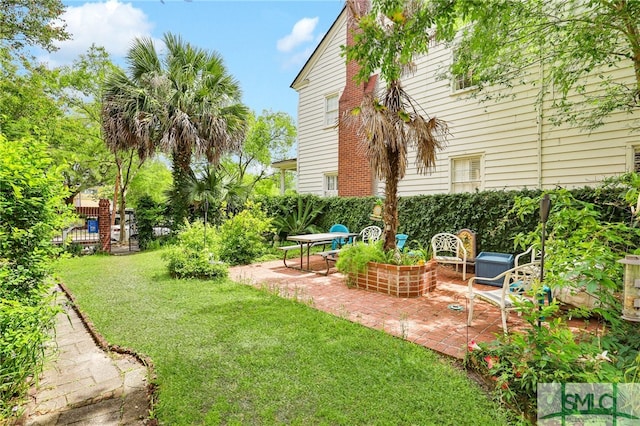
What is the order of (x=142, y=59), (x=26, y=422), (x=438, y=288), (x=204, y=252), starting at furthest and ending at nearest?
(x=142, y=59)
(x=204, y=252)
(x=438, y=288)
(x=26, y=422)

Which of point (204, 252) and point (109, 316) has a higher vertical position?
point (204, 252)

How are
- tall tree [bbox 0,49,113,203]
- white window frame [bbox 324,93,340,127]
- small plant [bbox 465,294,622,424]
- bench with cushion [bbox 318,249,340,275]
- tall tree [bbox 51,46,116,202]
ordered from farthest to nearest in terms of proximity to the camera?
1. tall tree [bbox 51,46,116,202]
2. white window frame [bbox 324,93,340,127]
3. tall tree [bbox 0,49,113,203]
4. bench with cushion [bbox 318,249,340,275]
5. small plant [bbox 465,294,622,424]

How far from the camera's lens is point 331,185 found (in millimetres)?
13195

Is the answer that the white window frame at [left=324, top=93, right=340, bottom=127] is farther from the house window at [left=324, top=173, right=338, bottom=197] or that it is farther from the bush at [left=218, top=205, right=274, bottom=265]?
the bush at [left=218, top=205, right=274, bottom=265]

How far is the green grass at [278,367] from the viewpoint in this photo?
2361 mm

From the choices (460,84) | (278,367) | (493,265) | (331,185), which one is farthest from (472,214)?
(331,185)

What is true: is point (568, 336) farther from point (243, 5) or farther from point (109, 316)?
point (243, 5)

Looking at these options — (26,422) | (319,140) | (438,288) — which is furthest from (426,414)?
(319,140)

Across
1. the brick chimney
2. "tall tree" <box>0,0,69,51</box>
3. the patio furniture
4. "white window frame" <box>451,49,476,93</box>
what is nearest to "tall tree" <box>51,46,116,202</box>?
"tall tree" <box>0,0,69,51</box>

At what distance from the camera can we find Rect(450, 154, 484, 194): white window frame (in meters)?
8.74

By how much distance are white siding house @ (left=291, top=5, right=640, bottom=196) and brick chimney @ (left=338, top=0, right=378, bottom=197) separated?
256 millimetres

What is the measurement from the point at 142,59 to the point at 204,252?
803 cm

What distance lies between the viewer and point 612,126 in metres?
6.70

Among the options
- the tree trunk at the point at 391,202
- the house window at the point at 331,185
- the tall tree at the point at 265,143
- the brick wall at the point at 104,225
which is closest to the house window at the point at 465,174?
the tree trunk at the point at 391,202
